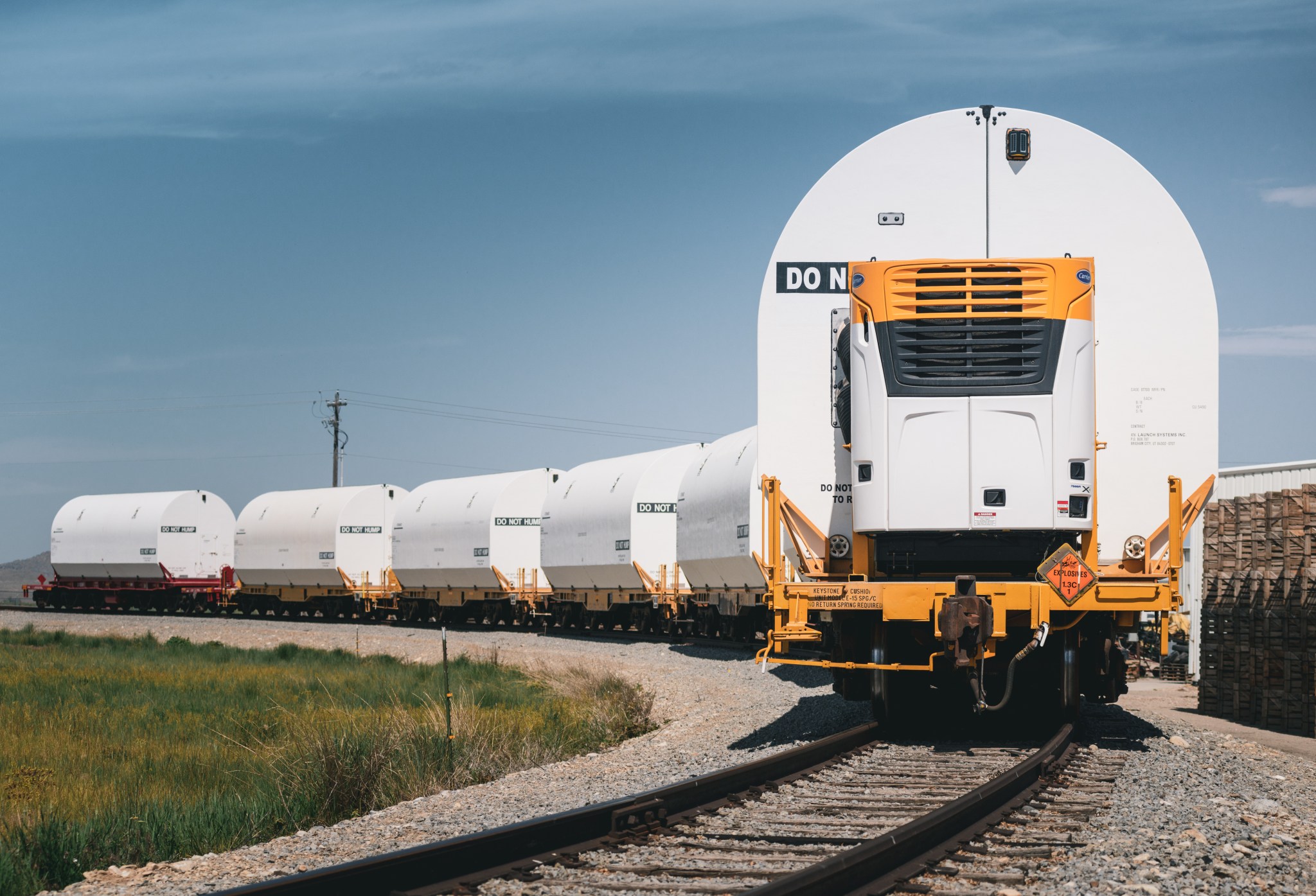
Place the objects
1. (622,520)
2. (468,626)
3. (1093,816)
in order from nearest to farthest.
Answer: (1093,816), (622,520), (468,626)

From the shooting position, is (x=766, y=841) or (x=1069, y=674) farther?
(x=1069, y=674)

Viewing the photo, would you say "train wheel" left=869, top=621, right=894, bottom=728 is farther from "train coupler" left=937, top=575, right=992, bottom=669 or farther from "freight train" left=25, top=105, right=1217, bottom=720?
"train coupler" left=937, top=575, right=992, bottom=669

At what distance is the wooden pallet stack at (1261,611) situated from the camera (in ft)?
46.8

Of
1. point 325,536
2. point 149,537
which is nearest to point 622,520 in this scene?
point 325,536

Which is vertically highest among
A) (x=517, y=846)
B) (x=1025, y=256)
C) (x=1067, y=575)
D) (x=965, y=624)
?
(x=1025, y=256)

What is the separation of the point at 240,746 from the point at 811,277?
23.3 ft

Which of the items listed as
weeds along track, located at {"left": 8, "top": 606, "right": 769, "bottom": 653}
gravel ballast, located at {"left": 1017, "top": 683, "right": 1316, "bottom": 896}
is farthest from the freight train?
weeds along track, located at {"left": 8, "top": 606, "right": 769, "bottom": 653}

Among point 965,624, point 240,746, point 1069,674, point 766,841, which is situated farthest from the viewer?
point 240,746

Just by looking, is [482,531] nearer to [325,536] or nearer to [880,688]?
[325,536]

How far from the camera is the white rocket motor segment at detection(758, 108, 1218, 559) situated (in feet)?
32.2

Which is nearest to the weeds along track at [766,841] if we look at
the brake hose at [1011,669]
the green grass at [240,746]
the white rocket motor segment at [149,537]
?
the brake hose at [1011,669]

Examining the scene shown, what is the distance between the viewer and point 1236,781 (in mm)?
8695

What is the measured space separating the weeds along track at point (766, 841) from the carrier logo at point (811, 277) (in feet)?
12.8

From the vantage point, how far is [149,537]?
48500 millimetres
